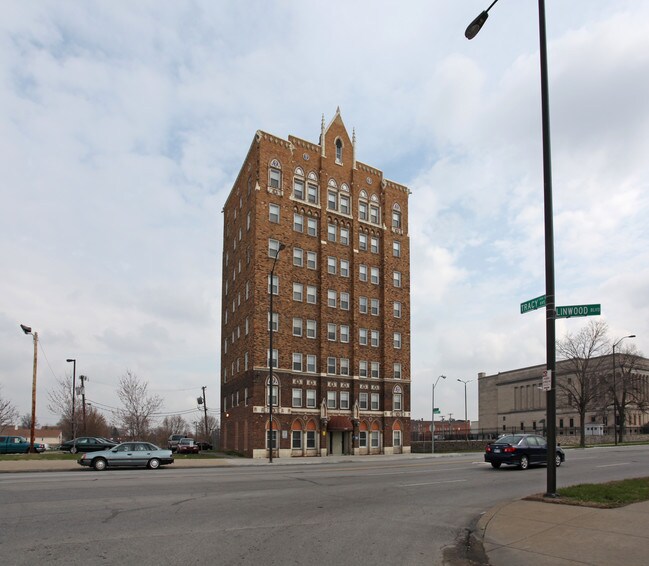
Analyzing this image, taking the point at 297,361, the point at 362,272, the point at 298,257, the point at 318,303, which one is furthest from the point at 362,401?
the point at 298,257

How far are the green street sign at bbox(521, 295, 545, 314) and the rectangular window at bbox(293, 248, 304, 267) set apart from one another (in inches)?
1272

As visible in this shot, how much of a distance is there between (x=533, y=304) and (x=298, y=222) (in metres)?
33.7

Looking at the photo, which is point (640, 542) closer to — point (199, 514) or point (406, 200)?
point (199, 514)

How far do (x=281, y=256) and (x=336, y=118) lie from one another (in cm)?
1407

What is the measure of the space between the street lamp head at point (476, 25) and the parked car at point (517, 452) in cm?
1726

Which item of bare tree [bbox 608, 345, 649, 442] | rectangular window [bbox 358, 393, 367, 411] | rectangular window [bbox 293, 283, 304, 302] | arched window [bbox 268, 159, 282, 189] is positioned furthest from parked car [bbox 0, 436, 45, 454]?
bare tree [bbox 608, 345, 649, 442]

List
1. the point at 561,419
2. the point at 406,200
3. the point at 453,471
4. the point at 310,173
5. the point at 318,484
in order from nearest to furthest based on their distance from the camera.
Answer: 1. the point at 318,484
2. the point at 453,471
3. the point at 310,173
4. the point at 406,200
5. the point at 561,419

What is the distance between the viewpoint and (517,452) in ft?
79.8

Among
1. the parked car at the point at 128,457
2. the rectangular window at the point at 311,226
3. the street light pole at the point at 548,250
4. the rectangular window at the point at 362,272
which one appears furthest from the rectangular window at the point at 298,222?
the street light pole at the point at 548,250

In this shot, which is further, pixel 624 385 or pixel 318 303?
pixel 624 385

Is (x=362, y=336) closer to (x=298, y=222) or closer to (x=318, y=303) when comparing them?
(x=318, y=303)

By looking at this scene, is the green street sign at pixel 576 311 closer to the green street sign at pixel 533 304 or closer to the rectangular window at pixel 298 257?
the green street sign at pixel 533 304

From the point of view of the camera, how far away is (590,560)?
786cm

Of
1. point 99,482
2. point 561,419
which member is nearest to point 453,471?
point 99,482
